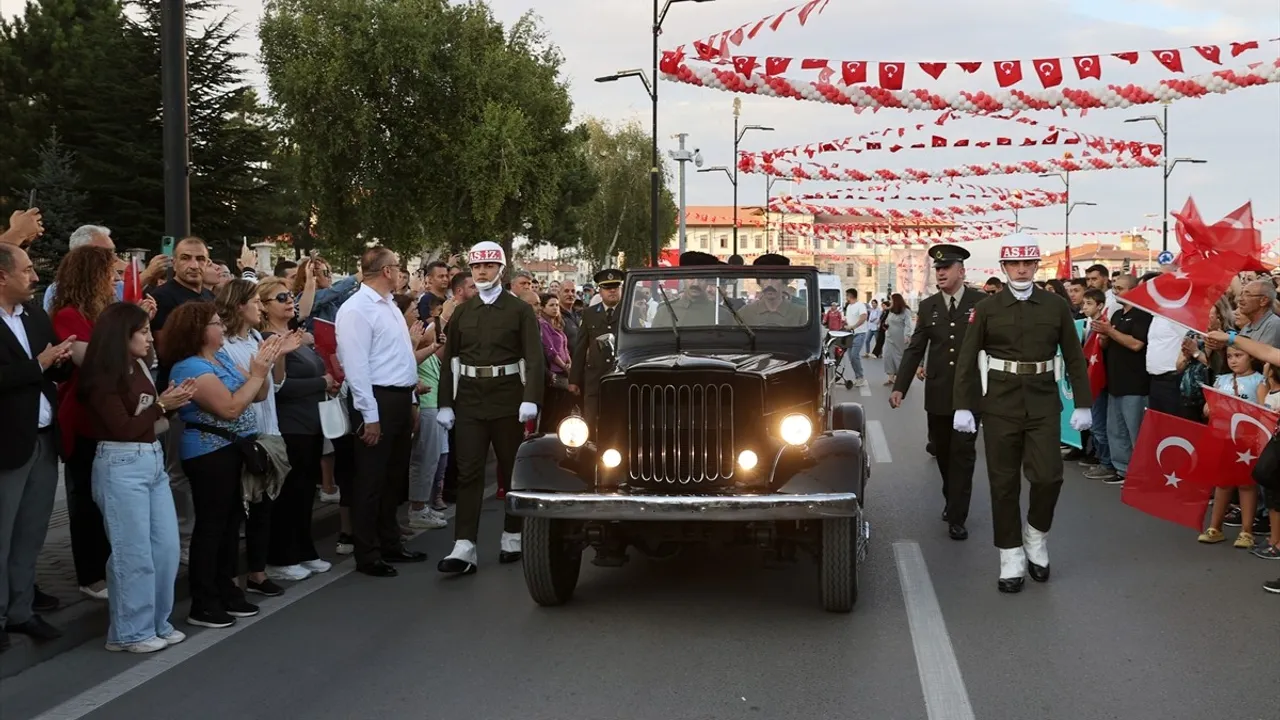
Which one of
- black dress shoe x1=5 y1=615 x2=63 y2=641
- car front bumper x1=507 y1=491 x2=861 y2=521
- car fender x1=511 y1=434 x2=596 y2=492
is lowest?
black dress shoe x1=5 y1=615 x2=63 y2=641

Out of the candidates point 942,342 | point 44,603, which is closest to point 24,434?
point 44,603

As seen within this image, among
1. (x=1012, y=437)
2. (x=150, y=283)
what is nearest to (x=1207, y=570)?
(x=1012, y=437)

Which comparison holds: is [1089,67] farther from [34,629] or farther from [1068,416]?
[34,629]

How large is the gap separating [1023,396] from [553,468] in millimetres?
2930

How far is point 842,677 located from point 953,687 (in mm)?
482

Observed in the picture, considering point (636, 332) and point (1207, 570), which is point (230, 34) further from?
point (1207, 570)

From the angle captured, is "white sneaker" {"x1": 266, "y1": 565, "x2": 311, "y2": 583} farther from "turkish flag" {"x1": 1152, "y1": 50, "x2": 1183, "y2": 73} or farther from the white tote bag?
"turkish flag" {"x1": 1152, "y1": 50, "x2": 1183, "y2": 73}

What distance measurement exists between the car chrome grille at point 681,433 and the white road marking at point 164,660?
2.18 metres

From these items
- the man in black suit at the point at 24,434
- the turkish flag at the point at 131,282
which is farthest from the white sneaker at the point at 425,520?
the man in black suit at the point at 24,434

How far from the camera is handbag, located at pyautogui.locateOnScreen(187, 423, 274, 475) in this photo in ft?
21.3

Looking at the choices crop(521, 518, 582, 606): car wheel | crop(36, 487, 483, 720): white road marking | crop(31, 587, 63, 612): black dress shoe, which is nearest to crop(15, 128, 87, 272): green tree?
crop(36, 487, 483, 720): white road marking

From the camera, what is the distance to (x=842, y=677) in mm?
5570

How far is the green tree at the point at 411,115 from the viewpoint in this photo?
36.7m

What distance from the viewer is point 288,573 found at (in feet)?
25.2
